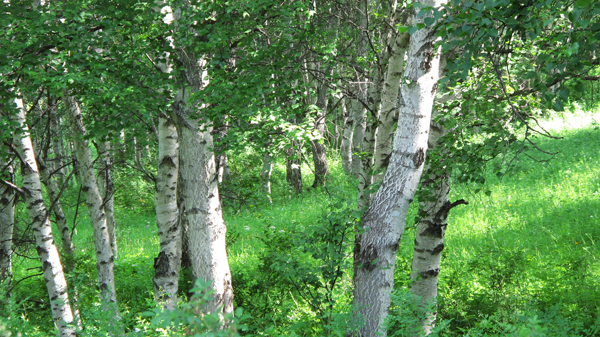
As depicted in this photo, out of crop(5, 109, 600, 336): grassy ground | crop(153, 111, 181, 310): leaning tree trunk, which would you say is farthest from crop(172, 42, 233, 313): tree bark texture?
crop(5, 109, 600, 336): grassy ground

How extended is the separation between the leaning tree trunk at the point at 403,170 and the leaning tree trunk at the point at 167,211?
3.19m

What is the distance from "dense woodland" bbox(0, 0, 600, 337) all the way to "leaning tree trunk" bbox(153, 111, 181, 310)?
→ 25mm

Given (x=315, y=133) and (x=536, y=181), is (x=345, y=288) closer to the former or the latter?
(x=315, y=133)

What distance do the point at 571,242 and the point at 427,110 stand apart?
5.05 metres

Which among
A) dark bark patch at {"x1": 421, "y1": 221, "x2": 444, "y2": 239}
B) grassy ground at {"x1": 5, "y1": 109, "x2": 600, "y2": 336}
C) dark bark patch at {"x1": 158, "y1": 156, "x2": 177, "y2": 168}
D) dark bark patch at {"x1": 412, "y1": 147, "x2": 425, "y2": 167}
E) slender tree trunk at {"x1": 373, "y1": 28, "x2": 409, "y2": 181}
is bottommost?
grassy ground at {"x1": 5, "y1": 109, "x2": 600, "y2": 336}

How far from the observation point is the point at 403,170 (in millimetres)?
3072

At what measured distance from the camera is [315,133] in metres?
4.71

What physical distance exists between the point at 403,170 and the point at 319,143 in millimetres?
1636

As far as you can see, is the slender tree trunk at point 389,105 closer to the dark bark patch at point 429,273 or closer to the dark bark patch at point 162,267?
the dark bark patch at point 429,273

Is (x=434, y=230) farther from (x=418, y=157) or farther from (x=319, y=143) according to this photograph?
(x=319, y=143)

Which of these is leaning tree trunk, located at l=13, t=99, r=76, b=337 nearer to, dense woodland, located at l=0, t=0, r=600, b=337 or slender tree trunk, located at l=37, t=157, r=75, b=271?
dense woodland, located at l=0, t=0, r=600, b=337

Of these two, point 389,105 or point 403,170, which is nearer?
point 403,170

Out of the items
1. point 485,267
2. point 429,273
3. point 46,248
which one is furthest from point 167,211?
point 485,267

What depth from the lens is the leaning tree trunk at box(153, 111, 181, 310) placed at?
545 centimetres
